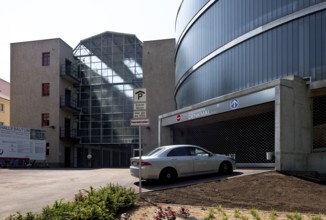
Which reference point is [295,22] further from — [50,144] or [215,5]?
[50,144]

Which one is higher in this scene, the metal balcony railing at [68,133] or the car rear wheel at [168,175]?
the metal balcony railing at [68,133]

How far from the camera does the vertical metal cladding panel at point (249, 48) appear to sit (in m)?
16.6

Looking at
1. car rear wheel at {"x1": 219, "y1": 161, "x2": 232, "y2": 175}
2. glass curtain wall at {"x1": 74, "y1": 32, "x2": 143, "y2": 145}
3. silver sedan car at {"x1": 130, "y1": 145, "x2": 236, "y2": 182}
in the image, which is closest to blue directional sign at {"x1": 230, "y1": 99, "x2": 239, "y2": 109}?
silver sedan car at {"x1": 130, "y1": 145, "x2": 236, "y2": 182}

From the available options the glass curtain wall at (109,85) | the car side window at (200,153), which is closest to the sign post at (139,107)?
the car side window at (200,153)

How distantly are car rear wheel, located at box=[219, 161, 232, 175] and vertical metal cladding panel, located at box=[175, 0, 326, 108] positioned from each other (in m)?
4.97

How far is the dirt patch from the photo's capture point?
9538 millimetres

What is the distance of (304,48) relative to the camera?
55.1ft

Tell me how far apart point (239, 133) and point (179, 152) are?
27.4 feet

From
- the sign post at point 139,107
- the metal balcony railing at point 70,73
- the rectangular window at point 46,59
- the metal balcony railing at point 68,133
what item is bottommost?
the metal balcony railing at point 68,133

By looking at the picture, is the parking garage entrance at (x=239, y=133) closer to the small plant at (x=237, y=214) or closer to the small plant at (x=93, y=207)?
the small plant at (x=237, y=214)

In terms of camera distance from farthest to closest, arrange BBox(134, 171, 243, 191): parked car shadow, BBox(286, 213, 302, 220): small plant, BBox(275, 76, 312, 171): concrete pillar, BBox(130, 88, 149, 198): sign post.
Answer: BBox(275, 76, 312, 171): concrete pillar
BBox(134, 171, 243, 191): parked car shadow
BBox(130, 88, 149, 198): sign post
BBox(286, 213, 302, 220): small plant

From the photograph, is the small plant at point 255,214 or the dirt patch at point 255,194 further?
the dirt patch at point 255,194

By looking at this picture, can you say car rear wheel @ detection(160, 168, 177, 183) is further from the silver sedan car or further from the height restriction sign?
the height restriction sign

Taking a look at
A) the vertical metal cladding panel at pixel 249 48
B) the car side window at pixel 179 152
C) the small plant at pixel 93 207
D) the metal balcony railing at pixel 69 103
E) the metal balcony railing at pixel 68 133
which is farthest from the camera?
the metal balcony railing at pixel 69 103
